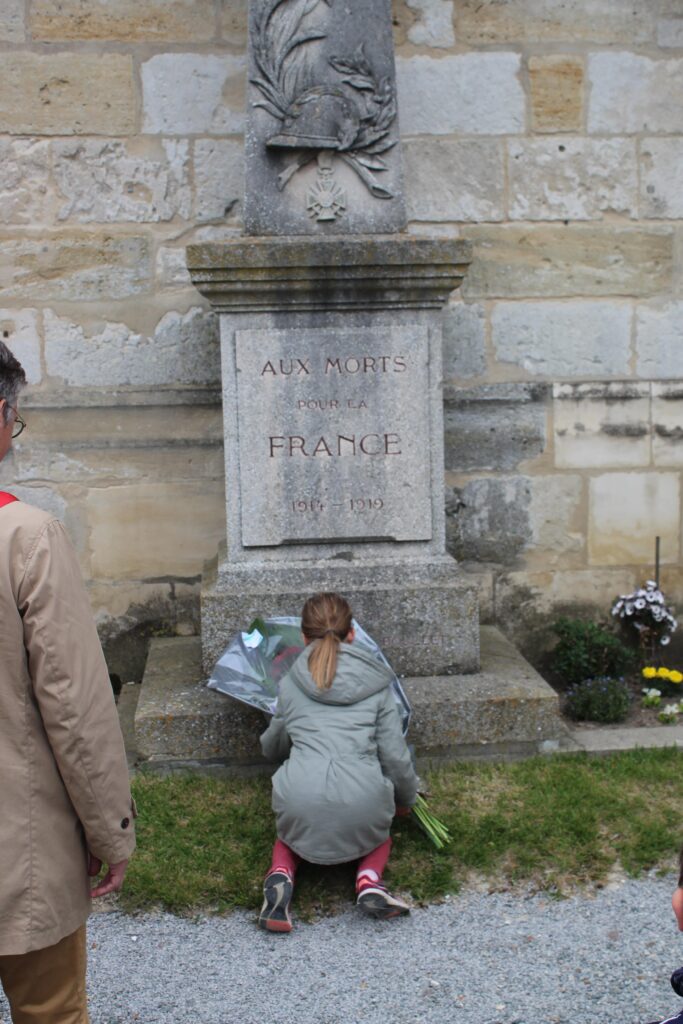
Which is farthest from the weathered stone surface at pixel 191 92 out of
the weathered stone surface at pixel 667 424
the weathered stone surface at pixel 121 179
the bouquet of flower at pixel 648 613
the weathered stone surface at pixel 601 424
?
the bouquet of flower at pixel 648 613

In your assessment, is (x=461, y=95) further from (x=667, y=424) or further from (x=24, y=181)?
(x=24, y=181)

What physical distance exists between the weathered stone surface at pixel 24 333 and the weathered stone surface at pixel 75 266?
89 millimetres

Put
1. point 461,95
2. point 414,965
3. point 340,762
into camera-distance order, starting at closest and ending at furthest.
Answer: point 414,965 < point 340,762 < point 461,95

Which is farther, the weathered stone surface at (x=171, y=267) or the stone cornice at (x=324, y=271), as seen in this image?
the weathered stone surface at (x=171, y=267)

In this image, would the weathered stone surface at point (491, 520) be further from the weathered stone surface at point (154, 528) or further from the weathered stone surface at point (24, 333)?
the weathered stone surface at point (24, 333)

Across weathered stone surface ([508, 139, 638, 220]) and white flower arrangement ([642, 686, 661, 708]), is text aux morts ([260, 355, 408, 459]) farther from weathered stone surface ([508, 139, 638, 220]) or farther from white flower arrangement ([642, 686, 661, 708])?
white flower arrangement ([642, 686, 661, 708])

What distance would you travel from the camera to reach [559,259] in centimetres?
533

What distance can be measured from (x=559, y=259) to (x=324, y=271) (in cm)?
175

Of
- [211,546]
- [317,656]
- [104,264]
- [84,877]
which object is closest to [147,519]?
[211,546]

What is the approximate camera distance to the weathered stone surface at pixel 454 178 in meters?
5.24

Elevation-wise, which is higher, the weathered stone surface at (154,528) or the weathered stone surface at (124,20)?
the weathered stone surface at (124,20)

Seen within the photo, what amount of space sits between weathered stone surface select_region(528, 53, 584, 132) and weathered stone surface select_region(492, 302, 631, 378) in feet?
3.04

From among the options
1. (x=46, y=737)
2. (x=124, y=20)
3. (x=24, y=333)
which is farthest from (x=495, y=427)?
(x=46, y=737)

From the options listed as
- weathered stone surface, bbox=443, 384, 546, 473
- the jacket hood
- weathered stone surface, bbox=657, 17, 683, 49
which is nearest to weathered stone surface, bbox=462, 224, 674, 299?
weathered stone surface, bbox=443, 384, 546, 473
